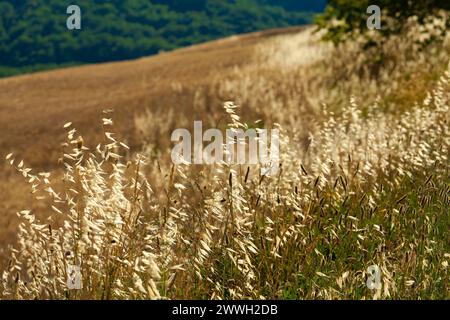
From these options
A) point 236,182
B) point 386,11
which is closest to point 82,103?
point 386,11

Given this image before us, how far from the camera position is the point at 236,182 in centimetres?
519

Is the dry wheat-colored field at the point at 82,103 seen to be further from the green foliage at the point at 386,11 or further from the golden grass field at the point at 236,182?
the green foliage at the point at 386,11

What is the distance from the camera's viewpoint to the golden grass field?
4.42m

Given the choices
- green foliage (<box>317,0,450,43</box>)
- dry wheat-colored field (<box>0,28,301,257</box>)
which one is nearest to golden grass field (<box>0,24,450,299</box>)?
dry wheat-colored field (<box>0,28,301,257</box>)

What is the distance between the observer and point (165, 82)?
22609mm

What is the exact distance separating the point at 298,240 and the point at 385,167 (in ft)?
8.42

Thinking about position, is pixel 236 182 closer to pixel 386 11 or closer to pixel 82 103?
pixel 386 11

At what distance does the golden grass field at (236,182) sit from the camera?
174 inches

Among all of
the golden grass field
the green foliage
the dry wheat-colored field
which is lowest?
the dry wheat-colored field

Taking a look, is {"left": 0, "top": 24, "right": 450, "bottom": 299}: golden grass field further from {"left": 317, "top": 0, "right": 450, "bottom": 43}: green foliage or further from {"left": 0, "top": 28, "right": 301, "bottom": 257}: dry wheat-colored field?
{"left": 317, "top": 0, "right": 450, "bottom": 43}: green foliage

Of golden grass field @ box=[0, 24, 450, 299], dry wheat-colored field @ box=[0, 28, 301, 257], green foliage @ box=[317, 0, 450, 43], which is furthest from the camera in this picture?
green foliage @ box=[317, 0, 450, 43]

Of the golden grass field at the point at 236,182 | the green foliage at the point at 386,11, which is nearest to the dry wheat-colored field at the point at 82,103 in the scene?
the golden grass field at the point at 236,182
